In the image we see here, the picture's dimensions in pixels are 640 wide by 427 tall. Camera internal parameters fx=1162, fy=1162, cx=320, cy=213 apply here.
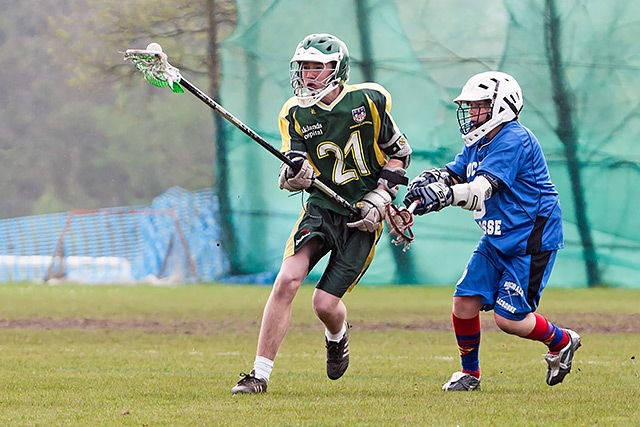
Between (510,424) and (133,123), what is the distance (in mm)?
19296

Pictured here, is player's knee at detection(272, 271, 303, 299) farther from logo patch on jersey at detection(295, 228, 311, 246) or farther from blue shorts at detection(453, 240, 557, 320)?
blue shorts at detection(453, 240, 557, 320)

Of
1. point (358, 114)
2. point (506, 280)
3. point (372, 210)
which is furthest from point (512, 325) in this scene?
point (358, 114)

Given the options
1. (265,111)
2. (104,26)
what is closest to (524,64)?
(265,111)

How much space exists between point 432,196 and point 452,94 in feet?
41.1

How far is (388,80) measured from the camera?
18.4 metres

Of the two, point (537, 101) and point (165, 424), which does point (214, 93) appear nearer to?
point (537, 101)

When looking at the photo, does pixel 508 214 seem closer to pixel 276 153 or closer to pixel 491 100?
pixel 491 100

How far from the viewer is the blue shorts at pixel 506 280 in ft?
19.7

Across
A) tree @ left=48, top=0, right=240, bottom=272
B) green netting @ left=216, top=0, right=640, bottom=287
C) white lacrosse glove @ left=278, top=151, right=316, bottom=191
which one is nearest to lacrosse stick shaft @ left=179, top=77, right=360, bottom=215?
white lacrosse glove @ left=278, top=151, right=316, bottom=191

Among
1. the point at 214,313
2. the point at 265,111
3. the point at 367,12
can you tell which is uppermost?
the point at 367,12

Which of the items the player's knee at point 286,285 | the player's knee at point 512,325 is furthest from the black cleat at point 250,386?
the player's knee at point 512,325

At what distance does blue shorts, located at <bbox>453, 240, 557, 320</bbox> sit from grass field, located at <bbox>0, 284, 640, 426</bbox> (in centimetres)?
46

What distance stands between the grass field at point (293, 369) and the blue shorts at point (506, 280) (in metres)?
0.46

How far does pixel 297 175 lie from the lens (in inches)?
239
